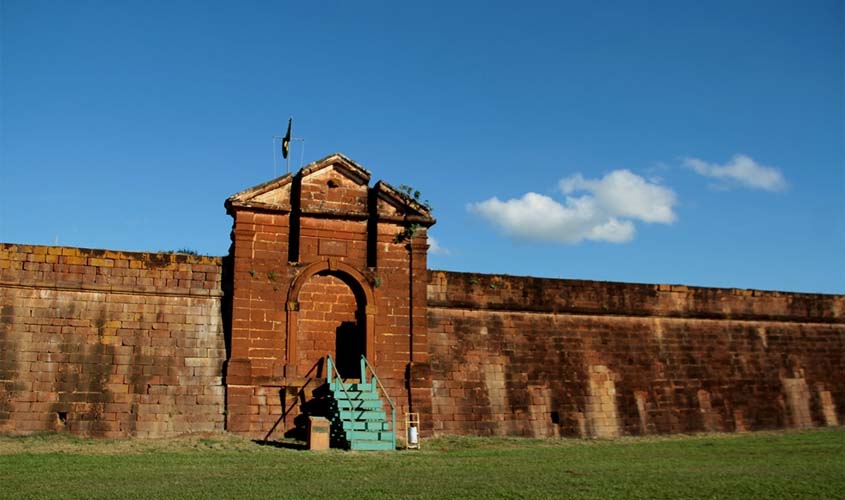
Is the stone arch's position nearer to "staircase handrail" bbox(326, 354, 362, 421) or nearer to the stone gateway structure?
the stone gateway structure

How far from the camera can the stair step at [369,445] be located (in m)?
16.6

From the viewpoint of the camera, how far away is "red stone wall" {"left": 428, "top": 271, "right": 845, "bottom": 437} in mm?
20844

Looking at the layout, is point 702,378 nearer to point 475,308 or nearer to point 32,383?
point 475,308

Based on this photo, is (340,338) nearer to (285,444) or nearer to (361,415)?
(361,415)

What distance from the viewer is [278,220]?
63.6ft

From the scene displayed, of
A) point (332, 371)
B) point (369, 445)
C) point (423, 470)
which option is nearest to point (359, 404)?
point (369, 445)

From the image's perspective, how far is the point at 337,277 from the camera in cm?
1986

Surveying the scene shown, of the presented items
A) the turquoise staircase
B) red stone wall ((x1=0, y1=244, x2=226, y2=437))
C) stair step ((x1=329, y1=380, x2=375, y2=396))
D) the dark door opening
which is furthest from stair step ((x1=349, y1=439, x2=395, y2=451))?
red stone wall ((x1=0, y1=244, x2=226, y2=437))

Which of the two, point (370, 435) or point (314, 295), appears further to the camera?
point (314, 295)

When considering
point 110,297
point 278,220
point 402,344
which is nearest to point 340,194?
point 278,220

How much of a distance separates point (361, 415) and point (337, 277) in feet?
12.7

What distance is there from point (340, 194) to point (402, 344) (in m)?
3.77

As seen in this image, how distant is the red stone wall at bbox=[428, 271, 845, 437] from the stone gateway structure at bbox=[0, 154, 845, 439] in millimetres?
52

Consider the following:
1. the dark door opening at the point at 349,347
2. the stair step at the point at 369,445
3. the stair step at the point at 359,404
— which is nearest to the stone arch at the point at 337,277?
the dark door opening at the point at 349,347
